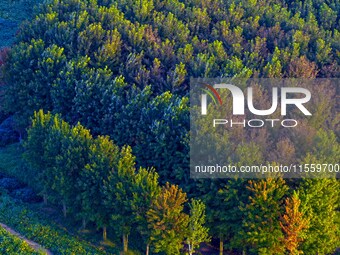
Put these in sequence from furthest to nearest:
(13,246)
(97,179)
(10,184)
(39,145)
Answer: (10,184) → (39,145) → (97,179) → (13,246)

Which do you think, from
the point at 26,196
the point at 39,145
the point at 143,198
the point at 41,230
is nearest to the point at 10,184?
the point at 26,196

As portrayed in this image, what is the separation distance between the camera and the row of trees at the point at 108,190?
36812 mm

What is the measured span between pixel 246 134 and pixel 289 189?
19.3 ft

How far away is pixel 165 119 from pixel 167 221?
32.7 feet

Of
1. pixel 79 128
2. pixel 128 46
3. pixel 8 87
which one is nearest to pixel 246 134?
pixel 79 128

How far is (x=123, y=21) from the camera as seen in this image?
57.0m

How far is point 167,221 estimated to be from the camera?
36531 millimetres

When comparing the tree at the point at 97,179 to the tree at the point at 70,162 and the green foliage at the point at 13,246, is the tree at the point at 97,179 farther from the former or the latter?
the green foliage at the point at 13,246

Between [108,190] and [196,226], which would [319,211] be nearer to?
[196,226]

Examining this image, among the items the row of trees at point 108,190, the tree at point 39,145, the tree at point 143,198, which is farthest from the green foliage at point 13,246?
the tree at point 143,198

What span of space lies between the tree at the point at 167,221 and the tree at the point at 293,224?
7051 mm

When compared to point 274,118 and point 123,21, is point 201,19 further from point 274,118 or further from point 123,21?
point 274,118

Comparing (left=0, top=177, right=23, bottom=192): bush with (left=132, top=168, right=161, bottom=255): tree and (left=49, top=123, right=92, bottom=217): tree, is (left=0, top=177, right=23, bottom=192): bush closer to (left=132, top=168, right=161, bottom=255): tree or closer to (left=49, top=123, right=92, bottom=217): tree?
(left=49, top=123, right=92, bottom=217): tree

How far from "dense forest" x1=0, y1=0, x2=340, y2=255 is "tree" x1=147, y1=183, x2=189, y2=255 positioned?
0.09 meters
